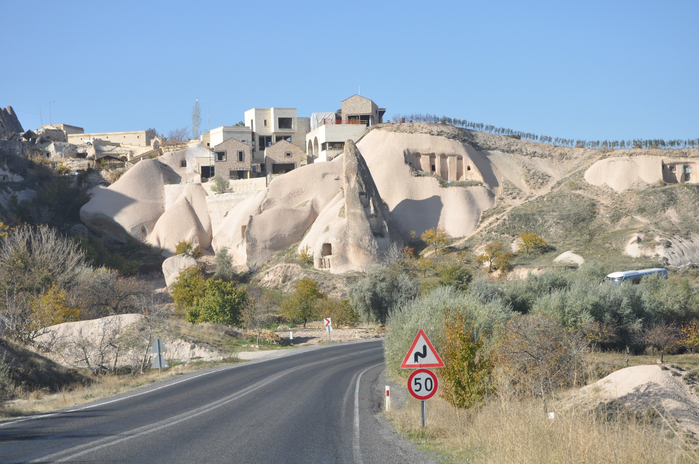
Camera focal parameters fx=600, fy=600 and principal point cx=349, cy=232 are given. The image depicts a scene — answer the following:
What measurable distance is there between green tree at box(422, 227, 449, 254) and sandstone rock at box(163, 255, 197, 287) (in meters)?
23.8

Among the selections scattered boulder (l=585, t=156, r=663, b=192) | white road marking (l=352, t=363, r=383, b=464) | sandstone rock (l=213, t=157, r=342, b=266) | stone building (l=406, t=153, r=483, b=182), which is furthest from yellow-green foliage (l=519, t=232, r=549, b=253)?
white road marking (l=352, t=363, r=383, b=464)

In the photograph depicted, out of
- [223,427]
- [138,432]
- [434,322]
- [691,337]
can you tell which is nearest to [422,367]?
[223,427]

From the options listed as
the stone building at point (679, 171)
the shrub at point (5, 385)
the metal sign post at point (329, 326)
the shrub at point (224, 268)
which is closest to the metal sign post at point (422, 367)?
the shrub at point (5, 385)

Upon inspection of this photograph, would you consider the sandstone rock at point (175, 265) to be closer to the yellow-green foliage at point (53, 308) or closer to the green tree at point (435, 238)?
the green tree at point (435, 238)

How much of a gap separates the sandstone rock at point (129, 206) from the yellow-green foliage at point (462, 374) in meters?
65.0

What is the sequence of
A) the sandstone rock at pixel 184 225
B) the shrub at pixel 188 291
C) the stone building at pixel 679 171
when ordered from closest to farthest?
the shrub at pixel 188 291 → the stone building at pixel 679 171 → the sandstone rock at pixel 184 225

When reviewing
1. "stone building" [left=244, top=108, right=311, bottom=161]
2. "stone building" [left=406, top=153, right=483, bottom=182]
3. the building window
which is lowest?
"stone building" [left=406, top=153, right=483, bottom=182]

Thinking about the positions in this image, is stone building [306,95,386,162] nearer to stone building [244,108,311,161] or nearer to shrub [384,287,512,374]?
stone building [244,108,311,161]

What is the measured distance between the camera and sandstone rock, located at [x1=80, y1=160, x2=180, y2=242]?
233ft

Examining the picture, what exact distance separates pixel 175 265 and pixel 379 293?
27.6 m

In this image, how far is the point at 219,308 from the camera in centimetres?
4044

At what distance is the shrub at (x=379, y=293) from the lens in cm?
4262

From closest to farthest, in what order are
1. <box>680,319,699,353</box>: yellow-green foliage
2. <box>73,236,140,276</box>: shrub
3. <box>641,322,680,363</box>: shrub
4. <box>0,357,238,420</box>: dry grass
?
<box>0,357,238,420</box>: dry grass, <box>641,322,680,363</box>: shrub, <box>680,319,699,353</box>: yellow-green foliage, <box>73,236,140,276</box>: shrub

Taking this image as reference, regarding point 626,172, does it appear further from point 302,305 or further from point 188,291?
point 188,291
